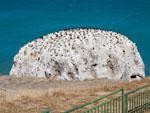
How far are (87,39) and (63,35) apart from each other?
129 inches

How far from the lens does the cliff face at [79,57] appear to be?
46469 millimetres

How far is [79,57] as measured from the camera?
1842 inches

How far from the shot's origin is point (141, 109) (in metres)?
22.5

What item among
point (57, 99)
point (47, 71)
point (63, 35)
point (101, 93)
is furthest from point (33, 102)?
point (63, 35)

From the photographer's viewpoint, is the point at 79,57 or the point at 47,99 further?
the point at 79,57

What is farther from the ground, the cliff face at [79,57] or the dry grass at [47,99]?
the cliff face at [79,57]

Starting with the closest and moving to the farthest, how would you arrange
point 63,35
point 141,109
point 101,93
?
point 141,109
point 101,93
point 63,35

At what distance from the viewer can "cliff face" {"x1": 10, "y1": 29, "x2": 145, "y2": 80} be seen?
152ft

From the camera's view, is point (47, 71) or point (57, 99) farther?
point (47, 71)

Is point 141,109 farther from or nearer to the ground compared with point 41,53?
nearer to the ground

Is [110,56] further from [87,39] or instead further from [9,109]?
[9,109]

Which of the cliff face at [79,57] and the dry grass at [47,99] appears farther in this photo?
the cliff face at [79,57]

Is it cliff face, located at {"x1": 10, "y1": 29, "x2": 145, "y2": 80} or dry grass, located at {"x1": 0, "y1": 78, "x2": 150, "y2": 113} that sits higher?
cliff face, located at {"x1": 10, "y1": 29, "x2": 145, "y2": 80}

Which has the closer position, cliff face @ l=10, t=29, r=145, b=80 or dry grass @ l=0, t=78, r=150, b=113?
dry grass @ l=0, t=78, r=150, b=113
